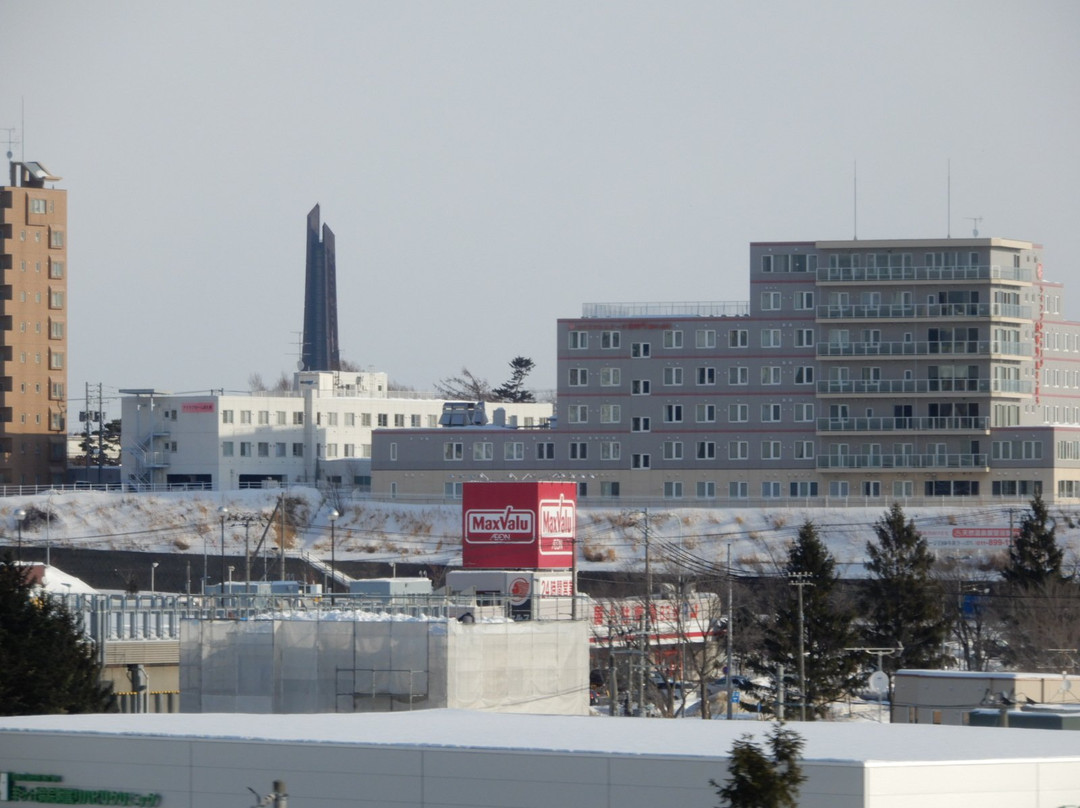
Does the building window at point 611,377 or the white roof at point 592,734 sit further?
the building window at point 611,377

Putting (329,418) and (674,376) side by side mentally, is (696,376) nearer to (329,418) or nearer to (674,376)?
(674,376)

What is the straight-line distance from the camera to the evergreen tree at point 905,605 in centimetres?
6312

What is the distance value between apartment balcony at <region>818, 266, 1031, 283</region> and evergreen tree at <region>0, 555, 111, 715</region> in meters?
66.2

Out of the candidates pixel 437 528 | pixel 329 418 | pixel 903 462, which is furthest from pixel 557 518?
pixel 329 418

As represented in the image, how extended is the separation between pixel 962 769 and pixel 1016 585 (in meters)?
54.0

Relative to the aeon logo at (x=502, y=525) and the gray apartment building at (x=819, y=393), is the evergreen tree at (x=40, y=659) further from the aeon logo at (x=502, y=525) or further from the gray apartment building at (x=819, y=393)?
the gray apartment building at (x=819, y=393)

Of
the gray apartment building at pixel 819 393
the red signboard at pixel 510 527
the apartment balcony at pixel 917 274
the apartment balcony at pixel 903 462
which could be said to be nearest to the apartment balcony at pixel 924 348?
the gray apartment building at pixel 819 393

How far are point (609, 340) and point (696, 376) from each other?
5646mm

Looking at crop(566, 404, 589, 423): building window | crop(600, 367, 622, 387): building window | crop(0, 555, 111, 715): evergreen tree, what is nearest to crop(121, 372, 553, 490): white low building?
crop(566, 404, 589, 423): building window

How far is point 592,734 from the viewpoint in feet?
78.1

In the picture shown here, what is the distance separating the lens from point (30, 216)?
117 meters

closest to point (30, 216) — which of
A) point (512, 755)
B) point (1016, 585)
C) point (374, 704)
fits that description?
point (1016, 585)

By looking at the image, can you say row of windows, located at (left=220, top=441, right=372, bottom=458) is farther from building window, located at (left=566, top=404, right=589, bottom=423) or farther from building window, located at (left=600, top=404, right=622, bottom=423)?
building window, located at (left=600, top=404, right=622, bottom=423)

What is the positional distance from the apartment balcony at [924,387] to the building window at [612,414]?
11.9 m
